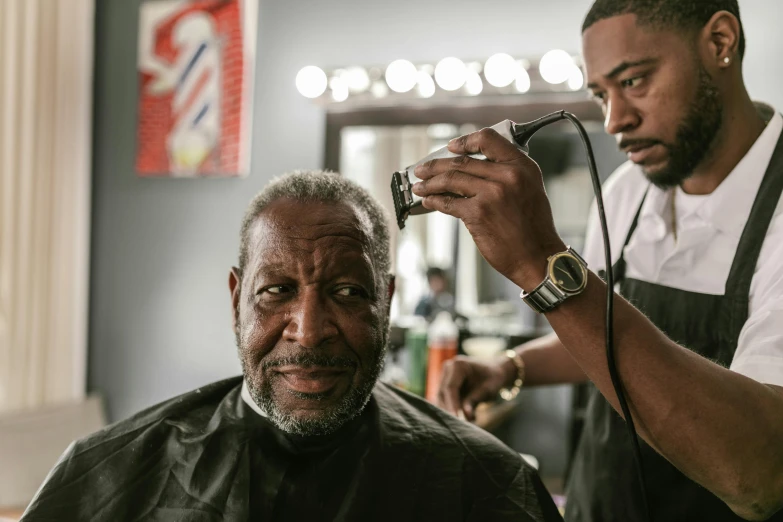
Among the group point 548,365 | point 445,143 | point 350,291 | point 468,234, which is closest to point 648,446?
point 548,365

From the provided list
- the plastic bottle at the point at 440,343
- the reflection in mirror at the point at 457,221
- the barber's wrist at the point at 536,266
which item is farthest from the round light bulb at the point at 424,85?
the barber's wrist at the point at 536,266

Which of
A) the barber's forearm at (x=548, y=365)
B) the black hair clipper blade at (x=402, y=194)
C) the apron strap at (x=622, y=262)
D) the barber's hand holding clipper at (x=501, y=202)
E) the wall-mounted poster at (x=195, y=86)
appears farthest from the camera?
the wall-mounted poster at (x=195, y=86)

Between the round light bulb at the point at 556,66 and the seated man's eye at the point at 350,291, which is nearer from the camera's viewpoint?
the seated man's eye at the point at 350,291

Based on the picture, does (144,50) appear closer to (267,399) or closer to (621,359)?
(267,399)

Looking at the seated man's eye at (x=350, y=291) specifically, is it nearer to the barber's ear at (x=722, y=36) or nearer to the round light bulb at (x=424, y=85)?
the barber's ear at (x=722, y=36)

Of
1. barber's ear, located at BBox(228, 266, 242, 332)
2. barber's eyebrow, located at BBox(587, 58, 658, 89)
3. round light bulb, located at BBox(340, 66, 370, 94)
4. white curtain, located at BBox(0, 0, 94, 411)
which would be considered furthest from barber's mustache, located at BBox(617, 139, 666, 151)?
white curtain, located at BBox(0, 0, 94, 411)

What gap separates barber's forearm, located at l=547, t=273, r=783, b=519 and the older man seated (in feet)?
1.56

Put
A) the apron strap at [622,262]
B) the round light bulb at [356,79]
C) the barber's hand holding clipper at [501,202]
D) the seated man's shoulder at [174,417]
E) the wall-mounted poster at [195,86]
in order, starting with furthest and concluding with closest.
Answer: the wall-mounted poster at [195,86], the round light bulb at [356,79], the apron strap at [622,262], the seated man's shoulder at [174,417], the barber's hand holding clipper at [501,202]

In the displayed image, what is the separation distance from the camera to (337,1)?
2.79m

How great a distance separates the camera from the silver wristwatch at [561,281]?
86cm

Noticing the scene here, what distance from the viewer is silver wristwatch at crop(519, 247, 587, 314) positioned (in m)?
0.86

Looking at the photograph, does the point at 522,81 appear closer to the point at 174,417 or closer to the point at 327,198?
the point at 327,198

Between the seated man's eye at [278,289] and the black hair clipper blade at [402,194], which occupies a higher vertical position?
the black hair clipper blade at [402,194]

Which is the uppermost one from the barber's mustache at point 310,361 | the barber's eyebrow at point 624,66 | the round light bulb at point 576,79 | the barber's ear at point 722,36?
the round light bulb at point 576,79
